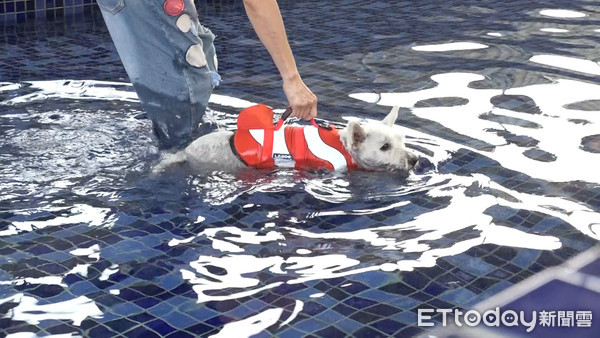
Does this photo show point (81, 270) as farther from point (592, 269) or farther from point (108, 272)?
point (592, 269)

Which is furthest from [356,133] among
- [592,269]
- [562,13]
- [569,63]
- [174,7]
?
[562,13]

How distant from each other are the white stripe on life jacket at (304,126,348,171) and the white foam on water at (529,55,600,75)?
2.97 m

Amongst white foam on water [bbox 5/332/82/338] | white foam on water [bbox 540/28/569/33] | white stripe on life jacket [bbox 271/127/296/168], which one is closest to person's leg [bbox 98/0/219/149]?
white stripe on life jacket [bbox 271/127/296/168]

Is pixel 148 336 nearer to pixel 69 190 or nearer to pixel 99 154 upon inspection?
pixel 69 190

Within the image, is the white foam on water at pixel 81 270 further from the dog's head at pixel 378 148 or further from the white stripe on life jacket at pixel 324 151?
the dog's head at pixel 378 148

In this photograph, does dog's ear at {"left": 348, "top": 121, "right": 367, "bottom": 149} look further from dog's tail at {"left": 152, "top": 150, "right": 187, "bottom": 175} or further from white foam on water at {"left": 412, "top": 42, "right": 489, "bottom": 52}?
white foam on water at {"left": 412, "top": 42, "right": 489, "bottom": 52}

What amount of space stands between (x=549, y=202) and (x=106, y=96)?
3.05 m

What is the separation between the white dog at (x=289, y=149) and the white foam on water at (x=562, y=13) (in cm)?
491

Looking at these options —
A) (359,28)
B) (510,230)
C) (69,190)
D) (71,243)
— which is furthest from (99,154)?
(359,28)

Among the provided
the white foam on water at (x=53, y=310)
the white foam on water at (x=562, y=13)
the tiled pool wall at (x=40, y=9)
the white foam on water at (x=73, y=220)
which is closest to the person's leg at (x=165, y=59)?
the white foam on water at (x=73, y=220)

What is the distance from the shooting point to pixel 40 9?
813 cm

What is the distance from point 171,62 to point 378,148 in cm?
113

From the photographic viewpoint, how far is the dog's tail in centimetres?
449

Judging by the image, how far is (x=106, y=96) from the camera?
5918mm
